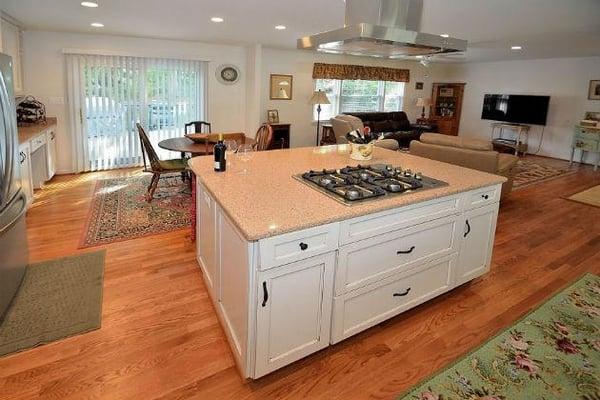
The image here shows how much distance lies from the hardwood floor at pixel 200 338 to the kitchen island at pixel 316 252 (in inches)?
5.0

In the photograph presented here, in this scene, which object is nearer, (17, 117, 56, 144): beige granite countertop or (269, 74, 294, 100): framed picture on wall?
(17, 117, 56, 144): beige granite countertop

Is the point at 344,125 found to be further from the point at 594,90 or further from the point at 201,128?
the point at 594,90

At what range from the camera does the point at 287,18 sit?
429cm

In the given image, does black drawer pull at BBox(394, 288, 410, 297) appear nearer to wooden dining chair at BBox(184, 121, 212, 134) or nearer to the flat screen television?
wooden dining chair at BBox(184, 121, 212, 134)

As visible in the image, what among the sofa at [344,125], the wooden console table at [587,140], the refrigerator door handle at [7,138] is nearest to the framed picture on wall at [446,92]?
the wooden console table at [587,140]

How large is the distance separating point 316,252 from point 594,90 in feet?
29.0

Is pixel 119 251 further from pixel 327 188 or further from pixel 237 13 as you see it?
pixel 237 13

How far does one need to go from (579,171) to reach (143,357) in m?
8.31

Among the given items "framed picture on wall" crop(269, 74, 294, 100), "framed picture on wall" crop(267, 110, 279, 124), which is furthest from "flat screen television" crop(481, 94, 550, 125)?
"framed picture on wall" crop(267, 110, 279, 124)

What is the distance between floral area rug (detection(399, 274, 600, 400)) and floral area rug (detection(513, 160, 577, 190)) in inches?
156

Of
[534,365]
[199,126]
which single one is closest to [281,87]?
[199,126]

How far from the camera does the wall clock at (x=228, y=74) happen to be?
686 centimetres

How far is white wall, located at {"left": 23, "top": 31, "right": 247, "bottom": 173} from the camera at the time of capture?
548 cm

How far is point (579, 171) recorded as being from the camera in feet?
23.6
